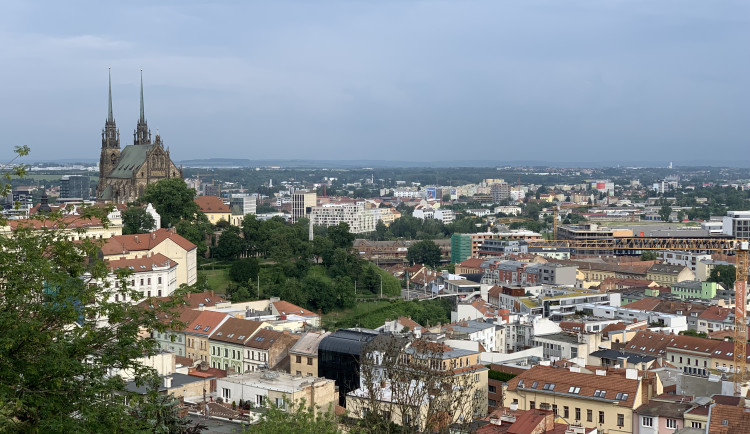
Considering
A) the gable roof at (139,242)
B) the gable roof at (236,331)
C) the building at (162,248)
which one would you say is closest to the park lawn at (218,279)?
the building at (162,248)

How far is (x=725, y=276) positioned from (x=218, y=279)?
44665 millimetres

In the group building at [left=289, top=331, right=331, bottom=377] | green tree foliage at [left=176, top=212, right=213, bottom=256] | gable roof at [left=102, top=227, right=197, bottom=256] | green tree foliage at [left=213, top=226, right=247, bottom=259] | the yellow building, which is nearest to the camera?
the yellow building

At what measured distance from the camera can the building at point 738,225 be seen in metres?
126

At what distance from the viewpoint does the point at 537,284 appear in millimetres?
84875

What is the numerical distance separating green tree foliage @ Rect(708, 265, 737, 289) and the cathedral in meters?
46.4

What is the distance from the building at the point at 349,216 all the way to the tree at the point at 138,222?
323 feet

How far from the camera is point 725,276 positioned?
86.4 meters

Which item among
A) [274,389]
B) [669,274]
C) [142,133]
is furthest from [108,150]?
[274,389]

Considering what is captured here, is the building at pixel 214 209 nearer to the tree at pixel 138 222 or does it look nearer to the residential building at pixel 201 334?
the tree at pixel 138 222

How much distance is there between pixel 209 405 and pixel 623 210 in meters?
164

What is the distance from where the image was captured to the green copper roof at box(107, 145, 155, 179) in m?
91.8

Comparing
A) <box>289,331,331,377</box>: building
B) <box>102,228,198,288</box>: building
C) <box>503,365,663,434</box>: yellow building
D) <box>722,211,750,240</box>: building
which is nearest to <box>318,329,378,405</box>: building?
<box>289,331,331,377</box>: building

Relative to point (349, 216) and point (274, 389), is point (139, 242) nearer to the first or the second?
point (274, 389)

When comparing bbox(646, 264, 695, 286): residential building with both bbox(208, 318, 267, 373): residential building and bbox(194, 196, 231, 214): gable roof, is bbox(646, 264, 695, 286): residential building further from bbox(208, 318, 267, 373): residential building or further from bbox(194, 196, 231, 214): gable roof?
→ bbox(208, 318, 267, 373): residential building
